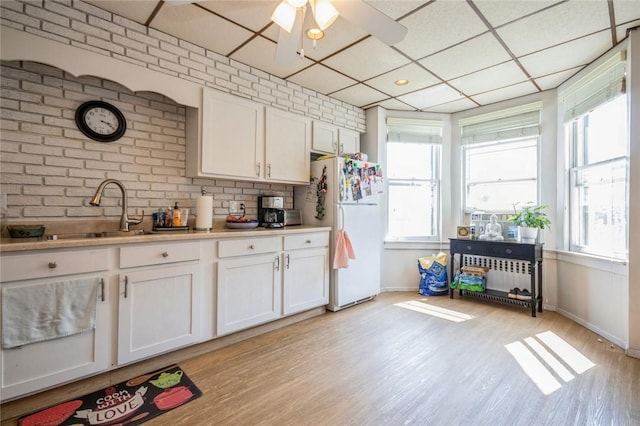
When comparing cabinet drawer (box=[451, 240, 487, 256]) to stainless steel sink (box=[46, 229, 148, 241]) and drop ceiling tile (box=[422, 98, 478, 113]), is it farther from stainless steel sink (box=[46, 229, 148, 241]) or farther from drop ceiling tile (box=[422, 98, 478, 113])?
stainless steel sink (box=[46, 229, 148, 241])

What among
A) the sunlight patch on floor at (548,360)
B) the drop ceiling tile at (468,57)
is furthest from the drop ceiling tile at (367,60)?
the sunlight patch on floor at (548,360)

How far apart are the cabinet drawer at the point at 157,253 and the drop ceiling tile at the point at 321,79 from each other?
6.44ft

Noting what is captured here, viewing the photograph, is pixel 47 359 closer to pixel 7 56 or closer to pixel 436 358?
pixel 7 56

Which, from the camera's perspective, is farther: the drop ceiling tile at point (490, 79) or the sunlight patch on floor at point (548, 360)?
the drop ceiling tile at point (490, 79)

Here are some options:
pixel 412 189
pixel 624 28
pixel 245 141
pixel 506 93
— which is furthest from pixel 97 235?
pixel 506 93

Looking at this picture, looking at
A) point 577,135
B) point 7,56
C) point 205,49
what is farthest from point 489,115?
point 7,56

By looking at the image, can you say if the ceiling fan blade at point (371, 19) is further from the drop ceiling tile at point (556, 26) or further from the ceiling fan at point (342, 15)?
the drop ceiling tile at point (556, 26)

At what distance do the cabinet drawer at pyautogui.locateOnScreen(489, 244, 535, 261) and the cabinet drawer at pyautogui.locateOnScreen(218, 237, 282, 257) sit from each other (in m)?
2.49

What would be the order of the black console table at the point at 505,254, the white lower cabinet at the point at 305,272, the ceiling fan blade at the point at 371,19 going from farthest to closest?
1. the black console table at the point at 505,254
2. the white lower cabinet at the point at 305,272
3. the ceiling fan blade at the point at 371,19

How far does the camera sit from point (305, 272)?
307cm

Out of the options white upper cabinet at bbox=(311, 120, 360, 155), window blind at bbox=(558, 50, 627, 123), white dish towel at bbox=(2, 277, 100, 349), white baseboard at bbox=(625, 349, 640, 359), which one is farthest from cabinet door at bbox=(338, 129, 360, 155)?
white baseboard at bbox=(625, 349, 640, 359)

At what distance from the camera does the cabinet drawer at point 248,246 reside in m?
2.44

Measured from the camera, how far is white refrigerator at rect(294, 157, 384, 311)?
10.9ft

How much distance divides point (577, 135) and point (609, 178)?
0.69m
